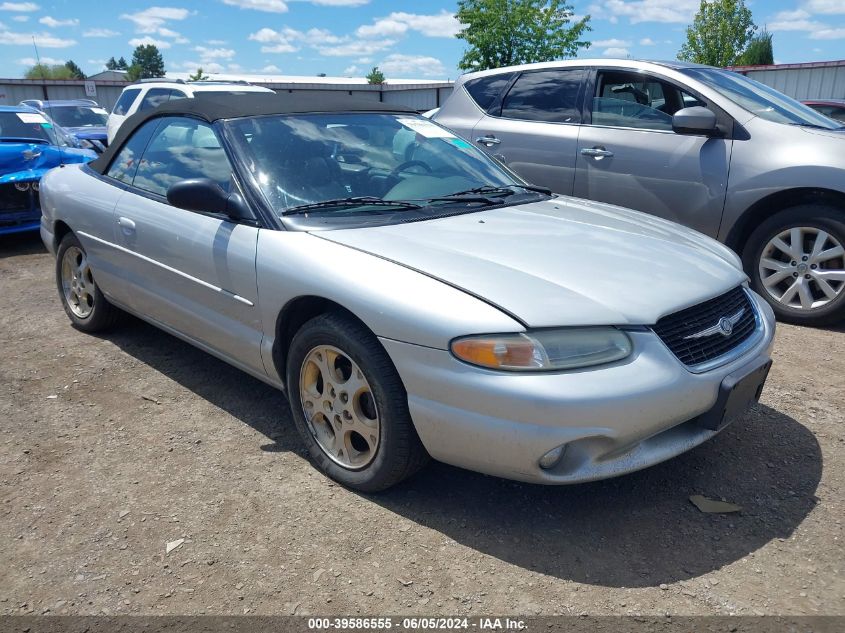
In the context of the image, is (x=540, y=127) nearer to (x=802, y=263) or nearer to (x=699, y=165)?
(x=699, y=165)

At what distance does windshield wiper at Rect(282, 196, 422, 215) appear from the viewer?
3.16 meters

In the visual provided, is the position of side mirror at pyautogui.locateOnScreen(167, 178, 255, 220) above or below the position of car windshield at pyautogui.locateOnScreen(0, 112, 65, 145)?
below

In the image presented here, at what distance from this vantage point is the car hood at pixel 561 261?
2.50 metres

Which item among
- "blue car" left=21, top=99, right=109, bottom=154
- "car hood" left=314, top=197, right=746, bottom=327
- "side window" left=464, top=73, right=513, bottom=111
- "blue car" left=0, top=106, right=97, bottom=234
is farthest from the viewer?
"blue car" left=21, top=99, right=109, bottom=154

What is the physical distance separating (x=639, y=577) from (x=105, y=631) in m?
1.72

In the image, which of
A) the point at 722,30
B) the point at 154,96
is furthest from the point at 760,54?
the point at 154,96

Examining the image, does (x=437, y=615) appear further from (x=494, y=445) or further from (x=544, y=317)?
(x=544, y=317)

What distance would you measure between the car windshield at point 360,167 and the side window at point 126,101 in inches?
357

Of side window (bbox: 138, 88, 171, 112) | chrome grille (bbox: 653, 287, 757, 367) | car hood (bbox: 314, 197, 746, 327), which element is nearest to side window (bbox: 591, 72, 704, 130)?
car hood (bbox: 314, 197, 746, 327)

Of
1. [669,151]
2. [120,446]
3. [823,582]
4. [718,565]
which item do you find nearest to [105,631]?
[120,446]

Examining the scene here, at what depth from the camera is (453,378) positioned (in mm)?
2455

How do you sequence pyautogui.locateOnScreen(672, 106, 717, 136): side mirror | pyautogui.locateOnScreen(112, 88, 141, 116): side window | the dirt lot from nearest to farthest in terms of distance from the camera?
the dirt lot, pyautogui.locateOnScreen(672, 106, 717, 136): side mirror, pyautogui.locateOnScreen(112, 88, 141, 116): side window

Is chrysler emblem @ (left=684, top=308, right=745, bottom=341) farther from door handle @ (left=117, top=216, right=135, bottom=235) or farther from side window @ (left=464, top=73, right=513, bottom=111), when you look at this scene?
side window @ (left=464, top=73, right=513, bottom=111)

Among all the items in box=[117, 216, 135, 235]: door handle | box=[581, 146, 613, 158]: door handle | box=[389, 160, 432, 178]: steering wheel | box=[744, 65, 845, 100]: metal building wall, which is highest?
box=[744, 65, 845, 100]: metal building wall
